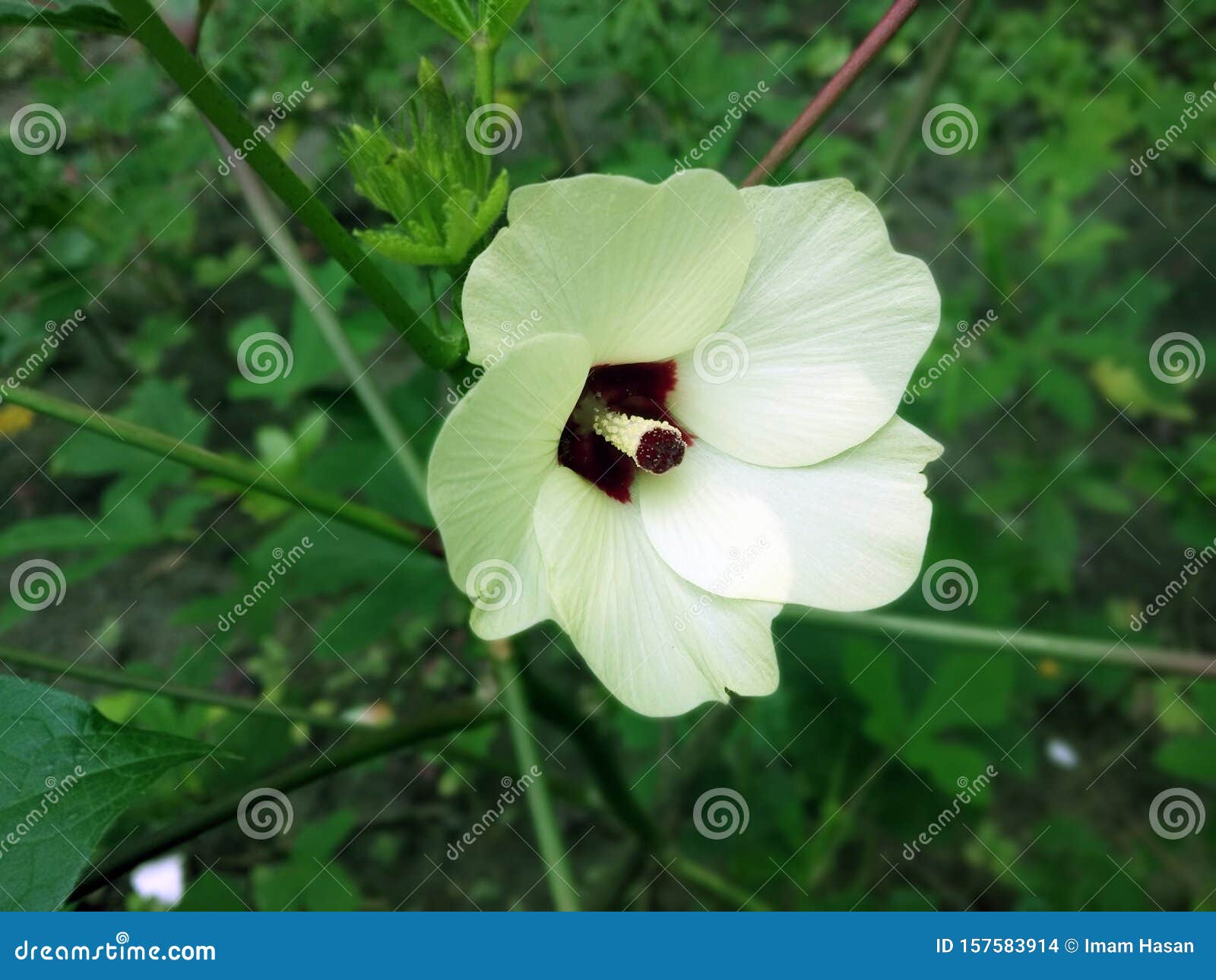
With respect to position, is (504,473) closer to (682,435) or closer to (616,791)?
(682,435)

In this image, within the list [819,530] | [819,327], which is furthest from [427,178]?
[819,530]

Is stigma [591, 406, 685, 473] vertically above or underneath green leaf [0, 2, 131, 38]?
above

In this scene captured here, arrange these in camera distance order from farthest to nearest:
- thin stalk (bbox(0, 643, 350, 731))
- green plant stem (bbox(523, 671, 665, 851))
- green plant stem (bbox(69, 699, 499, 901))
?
green plant stem (bbox(523, 671, 665, 851)), thin stalk (bbox(0, 643, 350, 731)), green plant stem (bbox(69, 699, 499, 901))

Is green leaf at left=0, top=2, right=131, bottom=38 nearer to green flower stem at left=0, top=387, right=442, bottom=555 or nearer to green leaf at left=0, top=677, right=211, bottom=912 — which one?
green flower stem at left=0, top=387, right=442, bottom=555

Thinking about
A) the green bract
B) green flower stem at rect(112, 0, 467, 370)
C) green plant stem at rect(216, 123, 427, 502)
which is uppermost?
the green bract

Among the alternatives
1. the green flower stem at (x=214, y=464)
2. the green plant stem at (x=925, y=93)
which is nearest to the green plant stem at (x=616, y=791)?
the green flower stem at (x=214, y=464)


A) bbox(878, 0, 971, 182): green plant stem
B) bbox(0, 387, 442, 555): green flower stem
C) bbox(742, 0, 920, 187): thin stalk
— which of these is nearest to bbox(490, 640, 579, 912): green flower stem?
bbox(0, 387, 442, 555): green flower stem

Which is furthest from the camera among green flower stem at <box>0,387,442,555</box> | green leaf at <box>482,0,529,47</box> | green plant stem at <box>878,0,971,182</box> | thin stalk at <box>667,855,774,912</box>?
thin stalk at <box>667,855,774,912</box>

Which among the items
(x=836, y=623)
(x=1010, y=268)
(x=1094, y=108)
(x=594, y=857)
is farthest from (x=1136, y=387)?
(x=594, y=857)
